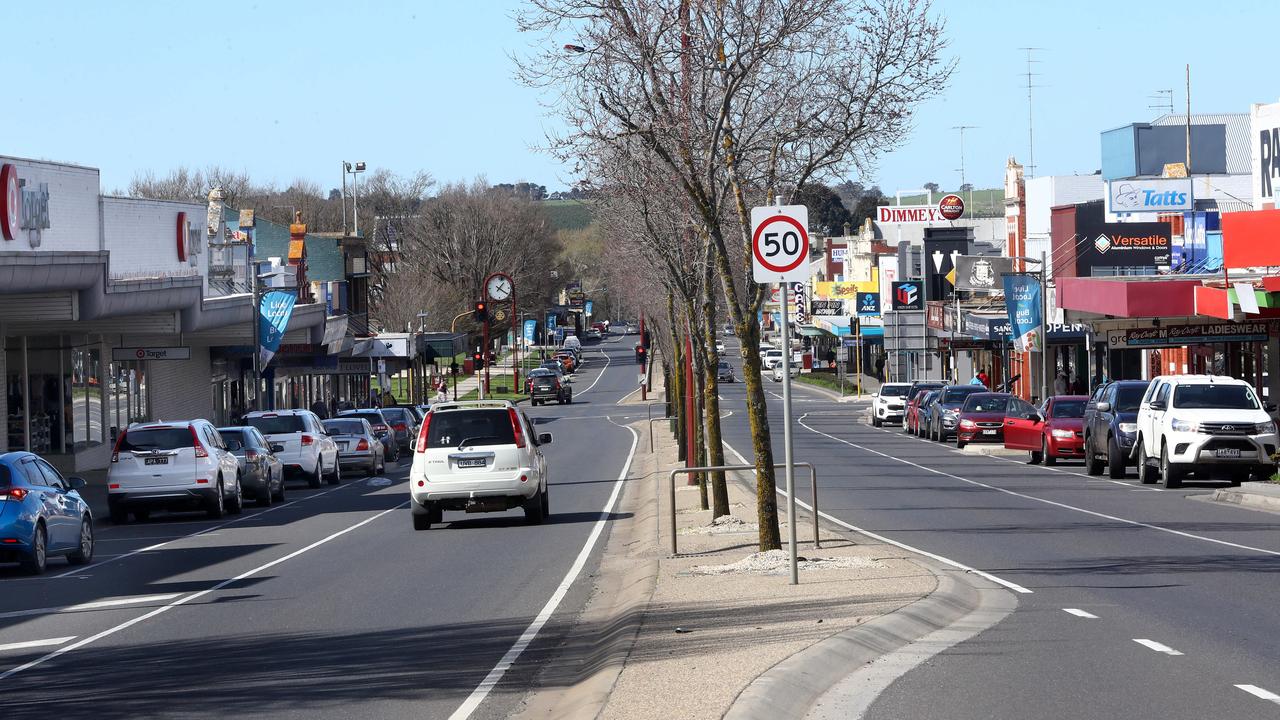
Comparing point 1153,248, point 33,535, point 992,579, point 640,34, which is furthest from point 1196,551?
point 1153,248

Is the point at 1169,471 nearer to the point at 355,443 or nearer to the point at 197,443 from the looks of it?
the point at 197,443

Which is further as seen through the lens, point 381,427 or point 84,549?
point 381,427

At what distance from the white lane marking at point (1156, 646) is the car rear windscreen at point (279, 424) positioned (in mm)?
27361

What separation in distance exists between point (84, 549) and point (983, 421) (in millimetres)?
29735

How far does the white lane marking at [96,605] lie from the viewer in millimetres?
14891

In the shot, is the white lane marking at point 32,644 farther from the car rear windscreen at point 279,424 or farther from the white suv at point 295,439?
the car rear windscreen at point 279,424

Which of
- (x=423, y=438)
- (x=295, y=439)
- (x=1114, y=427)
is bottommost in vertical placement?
(x=295, y=439)

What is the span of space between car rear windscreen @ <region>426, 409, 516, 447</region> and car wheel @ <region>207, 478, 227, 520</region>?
5804 mm

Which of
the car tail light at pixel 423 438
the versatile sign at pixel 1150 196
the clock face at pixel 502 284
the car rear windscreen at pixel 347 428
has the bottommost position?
the car rear windscreen at pixel 347 428

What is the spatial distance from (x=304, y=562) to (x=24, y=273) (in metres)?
13.3

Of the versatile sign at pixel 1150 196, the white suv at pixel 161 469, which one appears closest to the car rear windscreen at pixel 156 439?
the white suv at pixel 161 469

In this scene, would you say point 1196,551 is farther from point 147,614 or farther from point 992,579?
point 147,614

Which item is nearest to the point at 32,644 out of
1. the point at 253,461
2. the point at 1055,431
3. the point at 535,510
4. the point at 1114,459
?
the point at 535,510

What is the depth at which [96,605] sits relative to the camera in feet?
50.5
